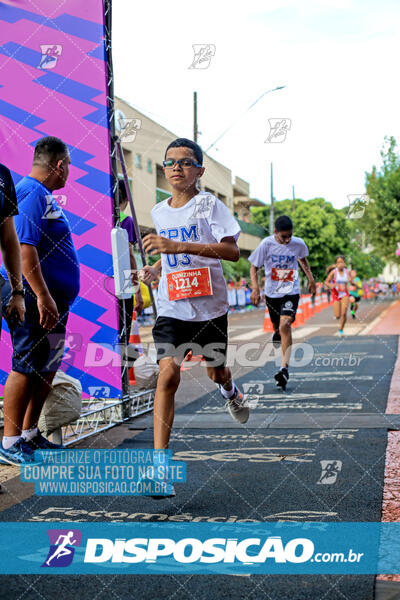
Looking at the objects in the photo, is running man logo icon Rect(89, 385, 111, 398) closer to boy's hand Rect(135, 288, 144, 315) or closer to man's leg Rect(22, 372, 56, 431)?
boy's hand Rect(135, 288, 144, 315)

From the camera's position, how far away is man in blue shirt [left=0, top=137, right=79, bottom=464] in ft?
14.6

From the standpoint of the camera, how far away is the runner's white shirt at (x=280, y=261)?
803 centimetres

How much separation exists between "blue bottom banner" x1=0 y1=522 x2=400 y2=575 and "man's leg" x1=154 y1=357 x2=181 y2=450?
22.9 inches

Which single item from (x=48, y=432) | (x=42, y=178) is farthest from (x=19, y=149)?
(x=48, y=432)

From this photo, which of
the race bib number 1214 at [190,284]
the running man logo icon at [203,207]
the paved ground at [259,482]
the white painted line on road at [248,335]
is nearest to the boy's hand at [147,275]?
the race bib number 1214 at [190,284]

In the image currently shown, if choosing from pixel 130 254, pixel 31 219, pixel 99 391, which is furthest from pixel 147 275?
pixel 99 391

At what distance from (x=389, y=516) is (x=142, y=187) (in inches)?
1123

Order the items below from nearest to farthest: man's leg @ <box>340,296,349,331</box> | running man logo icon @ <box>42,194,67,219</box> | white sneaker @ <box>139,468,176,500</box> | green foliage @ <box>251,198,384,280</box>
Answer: white sneaker @ <box>139,468,176,500</box>
running man logo icon @ <box>42,194,67,219</box>
man's leg @ <box>340,296,349,331</box>
green foliage @ <box>251,198,384,280</box>

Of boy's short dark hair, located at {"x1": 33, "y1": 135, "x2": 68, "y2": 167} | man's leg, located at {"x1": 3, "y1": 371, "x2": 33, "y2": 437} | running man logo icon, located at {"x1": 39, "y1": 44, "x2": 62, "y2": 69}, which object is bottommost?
man's leg, located at {"x1": 3, "y1": 371, "x2": 33, "y2": 437}

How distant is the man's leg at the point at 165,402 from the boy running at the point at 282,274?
3791mm

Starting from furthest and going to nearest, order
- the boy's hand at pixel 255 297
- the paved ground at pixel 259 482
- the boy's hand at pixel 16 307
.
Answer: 1. the boy's hand at pixel 255 297
2. the boy's hand at pixel 16 307
3. the paved ground at pixel 259 482

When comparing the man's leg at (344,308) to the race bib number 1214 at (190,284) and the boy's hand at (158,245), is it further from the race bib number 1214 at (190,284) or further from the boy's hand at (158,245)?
the boy's hand at (158,245)

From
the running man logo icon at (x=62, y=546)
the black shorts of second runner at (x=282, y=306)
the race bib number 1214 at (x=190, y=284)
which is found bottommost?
the running man logo icon at (x=62, y=546)

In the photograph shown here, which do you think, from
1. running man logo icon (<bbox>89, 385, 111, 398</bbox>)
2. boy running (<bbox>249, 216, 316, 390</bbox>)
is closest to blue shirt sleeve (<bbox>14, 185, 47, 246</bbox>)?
running man logo icon (<bbox>89, 385, 111, 398</bbox>)
